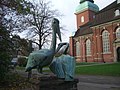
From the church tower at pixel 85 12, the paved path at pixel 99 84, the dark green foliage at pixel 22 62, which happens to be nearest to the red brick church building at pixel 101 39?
the church tower at pixel 85 12

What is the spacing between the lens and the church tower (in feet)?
231

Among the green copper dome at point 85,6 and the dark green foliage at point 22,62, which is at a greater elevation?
the green copper dome at point 85,6

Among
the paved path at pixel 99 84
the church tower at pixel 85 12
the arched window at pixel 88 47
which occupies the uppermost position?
the church tower at pixel 85 12

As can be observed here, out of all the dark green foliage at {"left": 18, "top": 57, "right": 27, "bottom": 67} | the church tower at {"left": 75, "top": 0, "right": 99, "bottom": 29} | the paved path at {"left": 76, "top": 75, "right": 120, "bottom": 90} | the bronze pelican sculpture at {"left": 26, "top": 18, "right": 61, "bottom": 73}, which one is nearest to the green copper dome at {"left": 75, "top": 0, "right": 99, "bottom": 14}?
the church tower at {"left": 75, "top": 0, "right": 99, "bottom": 29}

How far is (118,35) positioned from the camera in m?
45.5

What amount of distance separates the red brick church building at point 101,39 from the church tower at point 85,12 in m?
11.2

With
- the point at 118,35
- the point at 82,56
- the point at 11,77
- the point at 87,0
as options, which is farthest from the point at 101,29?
the point at 11,77

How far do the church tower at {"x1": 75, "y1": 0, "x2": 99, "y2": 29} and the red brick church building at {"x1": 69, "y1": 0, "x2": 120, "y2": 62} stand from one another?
1116 centimetres

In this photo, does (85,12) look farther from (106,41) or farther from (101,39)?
(106,41)

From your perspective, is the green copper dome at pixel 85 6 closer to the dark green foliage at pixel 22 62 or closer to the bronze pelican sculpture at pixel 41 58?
the dark green foliage at pixel 22 62

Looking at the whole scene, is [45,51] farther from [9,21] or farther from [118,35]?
[118,35]

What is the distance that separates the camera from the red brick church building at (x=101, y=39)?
150ft

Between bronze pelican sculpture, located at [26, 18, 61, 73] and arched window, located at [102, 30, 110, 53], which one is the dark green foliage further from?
bronze pelican sculpture, located at [26, 18, 61, 73]

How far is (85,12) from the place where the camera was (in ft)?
232
